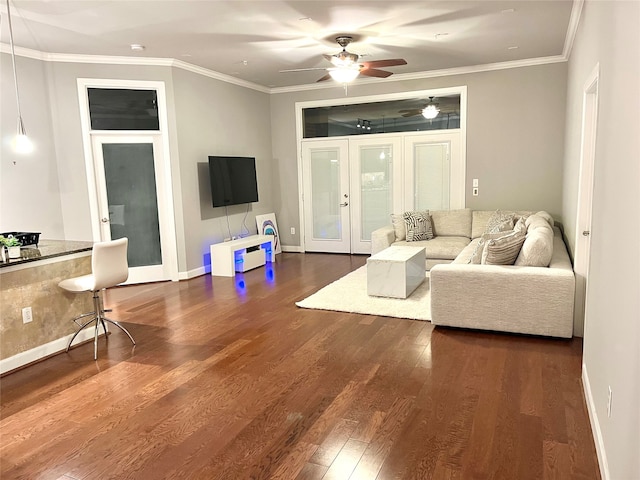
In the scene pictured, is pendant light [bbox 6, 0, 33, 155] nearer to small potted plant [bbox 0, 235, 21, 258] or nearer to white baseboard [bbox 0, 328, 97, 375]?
small potted plant [bbox 0, 235, 21, 258]

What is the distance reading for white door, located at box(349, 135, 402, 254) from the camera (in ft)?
24.5

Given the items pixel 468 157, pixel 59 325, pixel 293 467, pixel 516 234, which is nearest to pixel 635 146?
pixel 293 467

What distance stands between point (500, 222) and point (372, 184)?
250cm

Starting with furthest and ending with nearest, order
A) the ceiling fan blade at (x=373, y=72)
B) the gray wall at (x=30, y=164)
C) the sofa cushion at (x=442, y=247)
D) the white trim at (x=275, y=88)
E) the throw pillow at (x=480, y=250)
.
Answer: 1. the sofa cushion at (x=442, y=247)
2. the ceiling fan blade at (x=373, y=72)
3. the white trim at (x=275, y=88)
4. the gray wall at (x=30, y=164)
5. the throw pillow at (x=480, y=250)

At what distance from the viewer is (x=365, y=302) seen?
16.2ft

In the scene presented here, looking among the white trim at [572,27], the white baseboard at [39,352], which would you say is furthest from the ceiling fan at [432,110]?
the white baseboard at [39,352]

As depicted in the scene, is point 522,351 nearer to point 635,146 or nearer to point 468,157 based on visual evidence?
point 635,146

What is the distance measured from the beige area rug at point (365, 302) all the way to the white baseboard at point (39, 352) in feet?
6.84

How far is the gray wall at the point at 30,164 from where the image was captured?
16.5ft

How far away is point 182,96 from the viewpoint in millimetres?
6180

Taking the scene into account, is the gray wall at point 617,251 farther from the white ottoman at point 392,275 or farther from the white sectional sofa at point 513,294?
the white ottoman at point 392,275

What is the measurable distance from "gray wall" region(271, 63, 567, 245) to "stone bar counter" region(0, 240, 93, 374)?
5320mm

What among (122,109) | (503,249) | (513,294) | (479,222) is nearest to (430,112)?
(479,222)

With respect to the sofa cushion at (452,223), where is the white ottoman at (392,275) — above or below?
below
